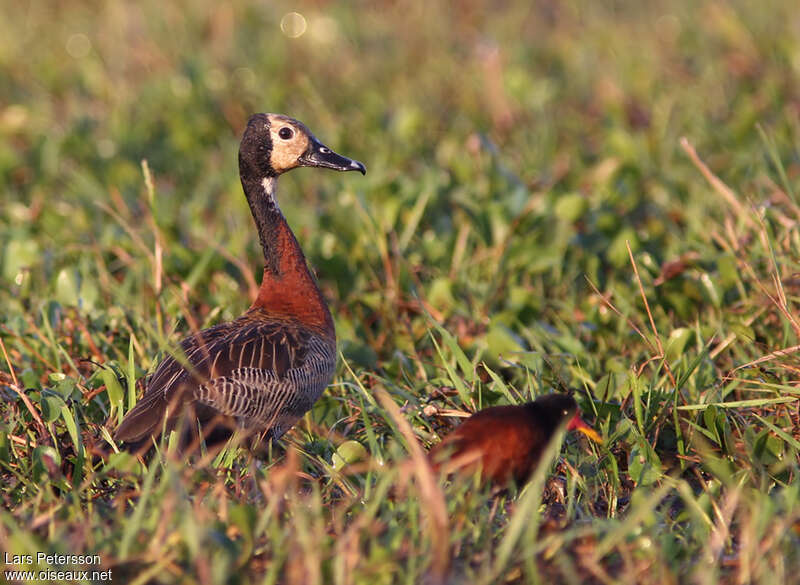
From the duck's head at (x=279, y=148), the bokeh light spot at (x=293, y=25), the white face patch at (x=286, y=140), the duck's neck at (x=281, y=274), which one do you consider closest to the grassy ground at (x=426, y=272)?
the bokeh light spot at (x=293, y=25)

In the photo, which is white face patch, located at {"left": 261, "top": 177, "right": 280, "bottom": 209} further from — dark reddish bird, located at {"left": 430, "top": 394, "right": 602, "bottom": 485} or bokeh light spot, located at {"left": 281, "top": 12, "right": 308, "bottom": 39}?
bokeh light spot, located at {"left": 281, "top": 12, "right": 308, "bottom": 39}

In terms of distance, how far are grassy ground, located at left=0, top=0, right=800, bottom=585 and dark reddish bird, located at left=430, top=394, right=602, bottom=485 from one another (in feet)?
0.35

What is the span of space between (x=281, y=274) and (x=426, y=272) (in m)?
1.22

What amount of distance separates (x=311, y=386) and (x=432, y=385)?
463 mm

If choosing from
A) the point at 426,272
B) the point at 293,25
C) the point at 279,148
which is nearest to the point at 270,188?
the point at 279,148

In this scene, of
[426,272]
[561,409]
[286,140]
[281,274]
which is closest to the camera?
[561,409]

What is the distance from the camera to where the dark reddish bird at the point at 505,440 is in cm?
345

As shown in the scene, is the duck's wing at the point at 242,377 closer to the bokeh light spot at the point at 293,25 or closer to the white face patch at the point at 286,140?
the white face patch at the point at 286,140

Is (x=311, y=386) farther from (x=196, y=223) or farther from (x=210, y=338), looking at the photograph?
(x=196, y=223)

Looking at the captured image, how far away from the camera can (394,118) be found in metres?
8.04

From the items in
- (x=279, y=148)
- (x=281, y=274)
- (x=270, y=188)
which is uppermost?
(x=279, y=148)

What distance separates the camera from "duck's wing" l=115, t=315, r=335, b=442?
3.99m

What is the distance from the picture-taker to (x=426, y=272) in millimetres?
5852

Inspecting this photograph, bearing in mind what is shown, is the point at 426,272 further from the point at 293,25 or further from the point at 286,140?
the point at 293,25
